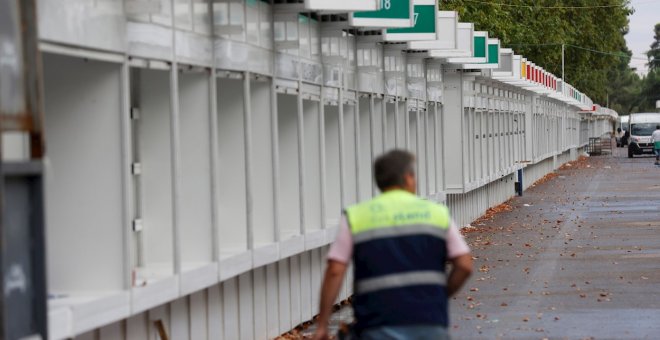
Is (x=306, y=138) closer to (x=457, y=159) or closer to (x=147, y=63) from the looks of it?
(x=147, y=63)

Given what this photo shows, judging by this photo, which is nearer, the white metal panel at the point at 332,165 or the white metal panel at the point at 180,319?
the white metal panel at the point at 180,319

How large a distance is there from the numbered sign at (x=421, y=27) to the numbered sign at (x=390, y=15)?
8.56ft

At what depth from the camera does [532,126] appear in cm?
5416

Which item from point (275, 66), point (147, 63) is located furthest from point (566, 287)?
point (147, 63)

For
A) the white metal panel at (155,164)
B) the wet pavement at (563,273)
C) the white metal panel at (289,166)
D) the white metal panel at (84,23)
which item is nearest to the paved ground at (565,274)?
the wet pavement at (563,273)

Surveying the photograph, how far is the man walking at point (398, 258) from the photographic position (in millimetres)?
6770

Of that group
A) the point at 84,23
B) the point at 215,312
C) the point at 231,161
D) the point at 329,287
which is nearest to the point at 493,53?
the point at 231,161

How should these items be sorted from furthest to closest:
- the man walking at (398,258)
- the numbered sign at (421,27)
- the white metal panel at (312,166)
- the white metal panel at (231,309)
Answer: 1. the numbered sign at (421,27)
2. the white metal panel at (312,166)
3. the white metal panel at (231,309)
4. the man walking at (398,258)

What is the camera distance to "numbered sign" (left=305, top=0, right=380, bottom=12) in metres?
14.2

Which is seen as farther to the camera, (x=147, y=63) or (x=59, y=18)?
(x=147, y=63)

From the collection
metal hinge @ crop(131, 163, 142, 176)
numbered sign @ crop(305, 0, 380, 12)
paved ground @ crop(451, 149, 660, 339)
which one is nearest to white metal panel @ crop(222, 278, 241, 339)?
metal hinge @ crop(131, 163, 142, 176)

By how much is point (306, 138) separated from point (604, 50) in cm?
7072

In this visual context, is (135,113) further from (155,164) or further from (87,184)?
(87,184)

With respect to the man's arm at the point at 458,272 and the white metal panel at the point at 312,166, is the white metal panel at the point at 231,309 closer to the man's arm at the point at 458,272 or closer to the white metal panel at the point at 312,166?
the white metal panel at the point at 312,166
